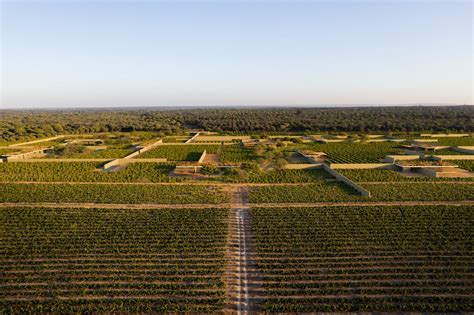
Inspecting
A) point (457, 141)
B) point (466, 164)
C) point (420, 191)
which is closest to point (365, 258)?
point (420, 191)

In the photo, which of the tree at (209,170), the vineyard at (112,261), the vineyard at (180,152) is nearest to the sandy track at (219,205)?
the vineyard at (112,261)

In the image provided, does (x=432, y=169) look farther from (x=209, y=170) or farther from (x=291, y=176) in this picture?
(x=209, y=170)

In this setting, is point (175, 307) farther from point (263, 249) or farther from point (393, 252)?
point (393, 252)

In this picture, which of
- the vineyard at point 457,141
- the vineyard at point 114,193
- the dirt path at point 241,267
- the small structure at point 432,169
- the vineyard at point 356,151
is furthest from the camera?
the vineyard at point 457,141

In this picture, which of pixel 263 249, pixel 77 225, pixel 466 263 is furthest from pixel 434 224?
pixel 77 225

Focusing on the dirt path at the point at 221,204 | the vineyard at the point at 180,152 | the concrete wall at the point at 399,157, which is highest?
the vineyard at the point at 180,152

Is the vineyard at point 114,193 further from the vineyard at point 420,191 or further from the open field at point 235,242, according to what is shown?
the vineyard at point 420,191
